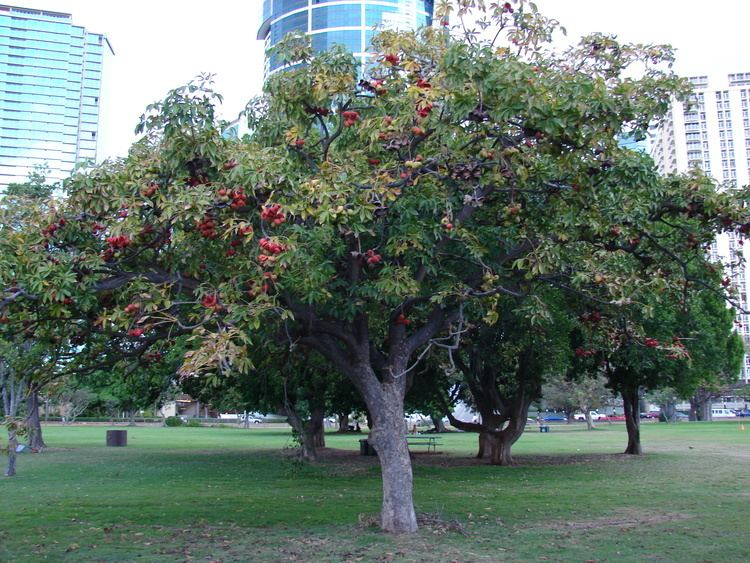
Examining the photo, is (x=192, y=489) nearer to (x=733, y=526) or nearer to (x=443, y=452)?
(x=733, y=526)

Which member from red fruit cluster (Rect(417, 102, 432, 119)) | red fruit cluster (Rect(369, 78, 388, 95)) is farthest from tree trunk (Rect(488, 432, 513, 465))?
red fruit cluster (Rect(417, 102, 432, 119))

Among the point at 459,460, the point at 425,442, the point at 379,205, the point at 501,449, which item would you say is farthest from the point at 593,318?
the point at 425,442

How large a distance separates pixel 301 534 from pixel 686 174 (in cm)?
736

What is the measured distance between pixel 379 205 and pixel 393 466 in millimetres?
3427

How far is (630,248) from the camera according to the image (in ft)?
33.5

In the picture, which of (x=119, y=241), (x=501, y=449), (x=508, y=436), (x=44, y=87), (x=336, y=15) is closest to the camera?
(x=119, y=241)

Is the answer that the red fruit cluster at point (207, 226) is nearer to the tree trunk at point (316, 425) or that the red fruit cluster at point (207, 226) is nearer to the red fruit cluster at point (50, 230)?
the red fruit cluster at point (50, 230)

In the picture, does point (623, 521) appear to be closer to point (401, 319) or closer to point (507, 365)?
point (401, 319)

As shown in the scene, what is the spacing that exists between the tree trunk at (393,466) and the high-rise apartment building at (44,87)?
3918 centimetres

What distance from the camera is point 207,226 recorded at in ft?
25.7

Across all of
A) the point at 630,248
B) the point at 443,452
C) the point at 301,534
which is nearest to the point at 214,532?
the point at 301,534

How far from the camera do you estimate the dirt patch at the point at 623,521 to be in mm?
10102

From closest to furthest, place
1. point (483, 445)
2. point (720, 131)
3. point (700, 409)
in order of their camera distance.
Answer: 1. point (483, 445)
2. point (700, 409)
3. point (720, 131)

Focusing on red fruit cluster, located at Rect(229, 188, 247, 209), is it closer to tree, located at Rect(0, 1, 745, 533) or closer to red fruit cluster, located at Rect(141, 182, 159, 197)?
tree, located at Rect(0, 1, 745, 533)
